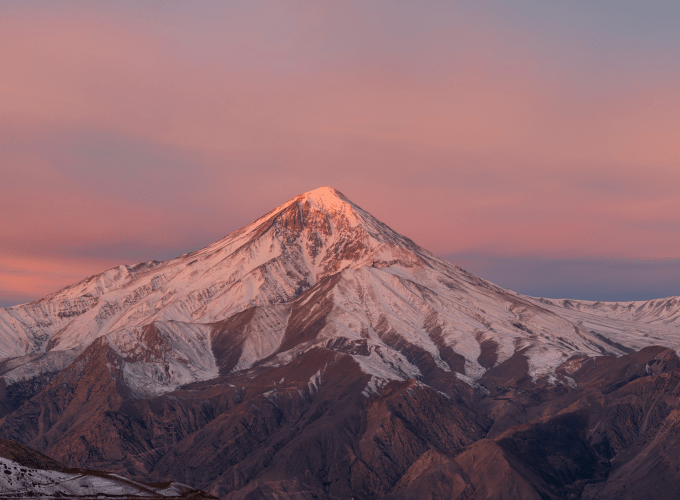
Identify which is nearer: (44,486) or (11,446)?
(44,486)

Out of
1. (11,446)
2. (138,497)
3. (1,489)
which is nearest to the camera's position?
(1,489)

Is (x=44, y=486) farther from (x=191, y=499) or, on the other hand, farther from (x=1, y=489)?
(x=191, y=499)

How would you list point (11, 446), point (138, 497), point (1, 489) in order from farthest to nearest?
point (11, 446) < point (138, 497) < point (1, 489)

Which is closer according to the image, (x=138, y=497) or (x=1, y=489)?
(x=1, y=489)

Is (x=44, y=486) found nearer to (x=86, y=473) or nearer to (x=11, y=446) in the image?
(x=86, y=473)

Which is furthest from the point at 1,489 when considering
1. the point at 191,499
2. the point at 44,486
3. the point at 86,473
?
the point at 191,499

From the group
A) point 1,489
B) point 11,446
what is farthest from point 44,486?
point 11,446

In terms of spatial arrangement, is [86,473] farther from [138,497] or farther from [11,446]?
[11,446]
